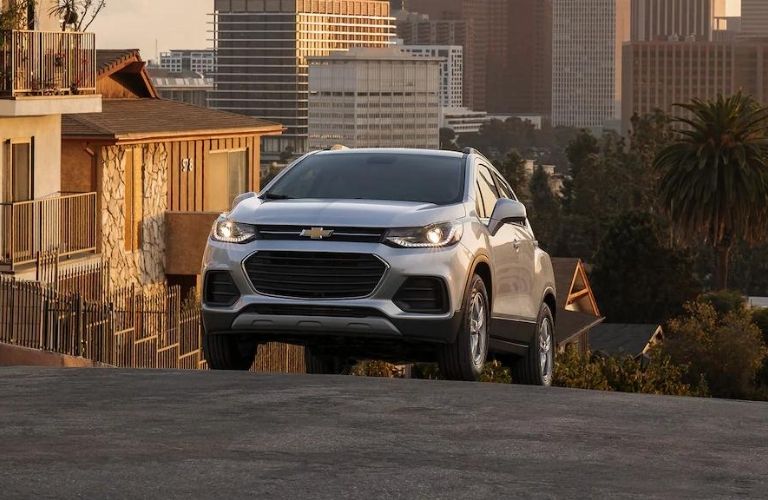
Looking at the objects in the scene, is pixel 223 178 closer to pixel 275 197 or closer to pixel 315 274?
pixel 275 197

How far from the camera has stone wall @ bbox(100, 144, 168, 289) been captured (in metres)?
36.4

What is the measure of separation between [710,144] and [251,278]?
64434mm

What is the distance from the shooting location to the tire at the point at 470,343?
13.3 meters

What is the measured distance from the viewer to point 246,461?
9.12m

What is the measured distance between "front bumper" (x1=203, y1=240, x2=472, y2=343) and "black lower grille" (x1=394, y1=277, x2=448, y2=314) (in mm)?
36

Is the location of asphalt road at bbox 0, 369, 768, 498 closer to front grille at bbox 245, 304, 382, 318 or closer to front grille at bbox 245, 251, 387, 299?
front grille at bbox 245, 304, 382, 318

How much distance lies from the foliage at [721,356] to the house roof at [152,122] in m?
17.8

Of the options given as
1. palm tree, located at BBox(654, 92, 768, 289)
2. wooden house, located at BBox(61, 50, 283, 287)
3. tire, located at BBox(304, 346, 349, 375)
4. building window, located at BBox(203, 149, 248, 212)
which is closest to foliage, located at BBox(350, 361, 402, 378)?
wooden house, located at BBox(61, 50, 283, 287)

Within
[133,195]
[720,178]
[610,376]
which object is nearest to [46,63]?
[133,195]

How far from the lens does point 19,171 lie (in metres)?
32.7

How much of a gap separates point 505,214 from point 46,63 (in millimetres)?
20945

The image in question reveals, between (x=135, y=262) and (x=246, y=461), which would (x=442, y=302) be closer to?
(x=246, y=461)

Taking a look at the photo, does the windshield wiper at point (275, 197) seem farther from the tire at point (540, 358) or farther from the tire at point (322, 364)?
the tire at point (540, 358)

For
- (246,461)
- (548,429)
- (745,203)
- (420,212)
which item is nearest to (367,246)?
(420,212)
